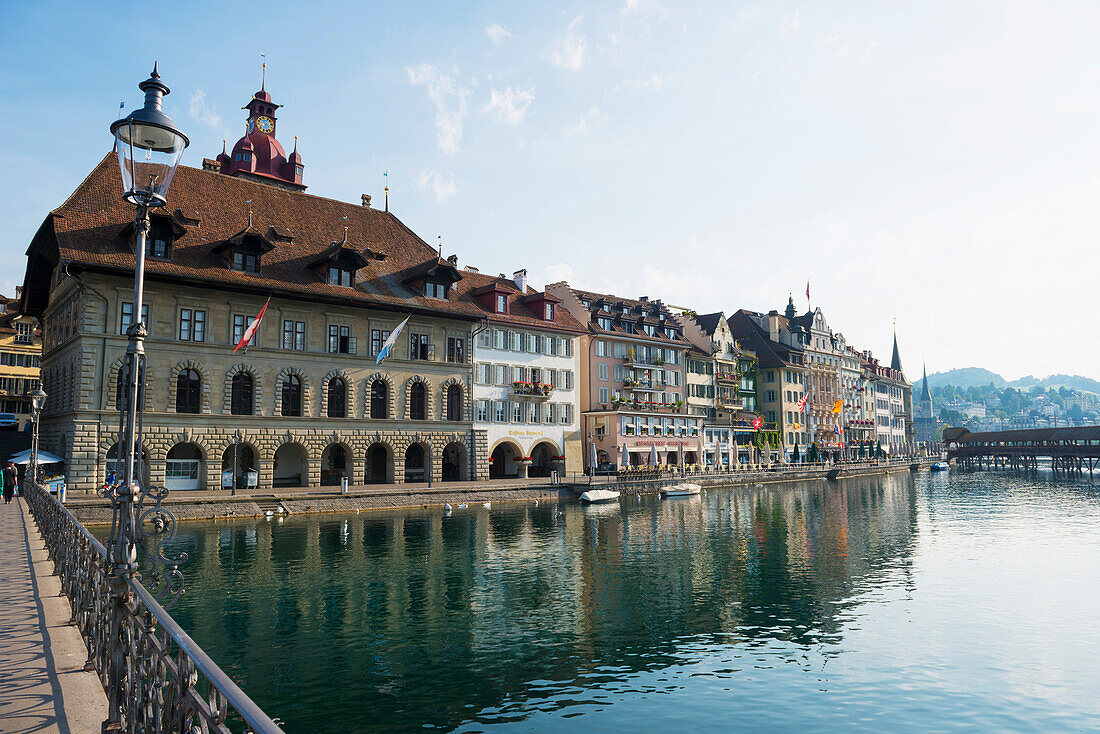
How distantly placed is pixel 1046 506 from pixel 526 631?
56395mm

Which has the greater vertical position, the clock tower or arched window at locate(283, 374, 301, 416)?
the clock tower

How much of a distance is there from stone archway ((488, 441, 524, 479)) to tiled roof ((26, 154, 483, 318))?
14075mm

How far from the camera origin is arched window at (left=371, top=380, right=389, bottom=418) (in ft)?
174

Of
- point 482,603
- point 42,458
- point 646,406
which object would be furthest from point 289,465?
point 646,406

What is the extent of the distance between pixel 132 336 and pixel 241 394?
137ft

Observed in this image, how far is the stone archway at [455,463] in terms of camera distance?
5850 centimetres

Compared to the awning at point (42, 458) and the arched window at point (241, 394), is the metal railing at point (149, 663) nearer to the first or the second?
the awning at point (42, 458)

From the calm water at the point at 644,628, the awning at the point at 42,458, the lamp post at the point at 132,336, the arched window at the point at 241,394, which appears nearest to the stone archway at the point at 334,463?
the arched window at the point at 241,394

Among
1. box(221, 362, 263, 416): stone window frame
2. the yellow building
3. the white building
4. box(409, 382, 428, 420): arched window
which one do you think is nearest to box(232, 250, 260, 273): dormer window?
box(221, 362, 263, 416): stone window frame

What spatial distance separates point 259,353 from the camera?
47.4m

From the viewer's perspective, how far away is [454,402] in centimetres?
5797

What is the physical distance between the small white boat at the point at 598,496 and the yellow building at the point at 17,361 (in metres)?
64.5

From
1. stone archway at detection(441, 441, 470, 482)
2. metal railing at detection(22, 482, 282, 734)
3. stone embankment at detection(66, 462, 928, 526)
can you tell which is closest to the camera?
metal railing at detection(22, 482, 282, 734)

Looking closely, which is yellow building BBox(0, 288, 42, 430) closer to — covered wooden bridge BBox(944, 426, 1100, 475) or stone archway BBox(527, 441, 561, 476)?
stone archway BBox(527, 441, 561, 476)
